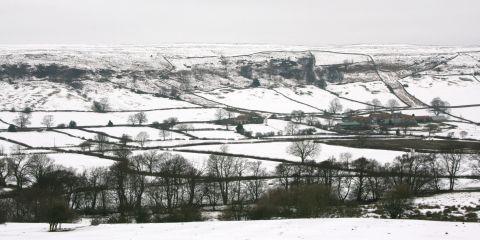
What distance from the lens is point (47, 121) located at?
132 m

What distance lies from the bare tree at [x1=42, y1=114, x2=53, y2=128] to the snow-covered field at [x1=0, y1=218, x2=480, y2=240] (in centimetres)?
10398

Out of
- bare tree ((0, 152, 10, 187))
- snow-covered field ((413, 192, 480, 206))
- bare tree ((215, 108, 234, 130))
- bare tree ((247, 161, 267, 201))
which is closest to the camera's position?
snow-covered field ((413, 192, 480, 206))

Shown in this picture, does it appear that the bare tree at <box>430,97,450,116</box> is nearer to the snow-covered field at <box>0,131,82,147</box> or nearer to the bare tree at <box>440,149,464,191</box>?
the bare tree at <box>440,149,464,191</box>

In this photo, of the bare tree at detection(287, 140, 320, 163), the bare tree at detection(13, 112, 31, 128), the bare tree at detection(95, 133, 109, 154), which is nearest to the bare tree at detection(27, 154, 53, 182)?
the bare tree at detection(95, 133, 109, 154)

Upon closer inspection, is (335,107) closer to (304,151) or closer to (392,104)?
(392,104)

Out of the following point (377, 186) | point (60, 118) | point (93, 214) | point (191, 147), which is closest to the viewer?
point (93, 214)

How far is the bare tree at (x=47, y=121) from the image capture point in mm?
131500

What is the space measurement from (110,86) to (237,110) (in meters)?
60.7

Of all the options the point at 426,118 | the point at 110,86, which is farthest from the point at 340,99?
the point at 110,86

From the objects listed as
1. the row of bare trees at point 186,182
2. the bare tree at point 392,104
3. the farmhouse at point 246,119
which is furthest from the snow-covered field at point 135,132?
the bare tree at point 392,104

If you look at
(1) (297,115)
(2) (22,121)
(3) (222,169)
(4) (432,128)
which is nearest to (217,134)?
(3) (222,169)

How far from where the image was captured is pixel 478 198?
5238 centimetres

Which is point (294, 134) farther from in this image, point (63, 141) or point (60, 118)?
point (60, 118)

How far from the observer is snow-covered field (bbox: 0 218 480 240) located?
83.1 ft
